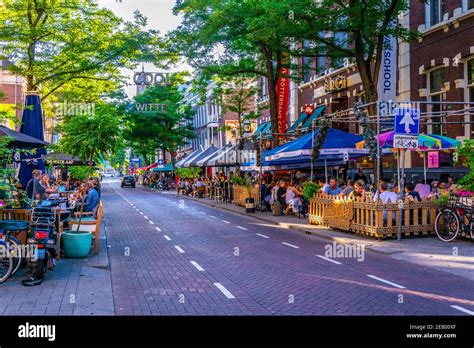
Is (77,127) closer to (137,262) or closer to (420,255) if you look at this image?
(137,262)

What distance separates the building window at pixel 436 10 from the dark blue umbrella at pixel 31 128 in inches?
680

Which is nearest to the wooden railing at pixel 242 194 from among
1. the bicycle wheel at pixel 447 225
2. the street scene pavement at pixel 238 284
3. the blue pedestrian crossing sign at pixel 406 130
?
the street scene pavement at pixel 238 284

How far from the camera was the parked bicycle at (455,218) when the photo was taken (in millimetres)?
13273

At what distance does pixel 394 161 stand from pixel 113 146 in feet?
56.7

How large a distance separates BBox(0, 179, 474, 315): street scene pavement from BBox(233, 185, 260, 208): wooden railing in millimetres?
12601

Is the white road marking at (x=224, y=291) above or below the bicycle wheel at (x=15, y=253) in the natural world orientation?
below

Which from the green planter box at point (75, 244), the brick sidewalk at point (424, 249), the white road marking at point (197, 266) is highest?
the green planter box at point (75, 244)

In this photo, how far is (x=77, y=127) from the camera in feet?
40.4

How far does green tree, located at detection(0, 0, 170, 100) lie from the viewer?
2168cm

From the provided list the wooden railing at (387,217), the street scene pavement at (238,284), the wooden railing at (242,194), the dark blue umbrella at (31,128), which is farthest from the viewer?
the wooden railing at (242,194)

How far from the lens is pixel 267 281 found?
9.23 metres

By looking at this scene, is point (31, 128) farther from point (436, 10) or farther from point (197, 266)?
point (436, 10)

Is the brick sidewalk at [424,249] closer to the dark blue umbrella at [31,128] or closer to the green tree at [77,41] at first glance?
the dark blue umbrella at [31,128]

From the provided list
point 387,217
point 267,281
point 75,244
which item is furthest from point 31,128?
point 387,217
